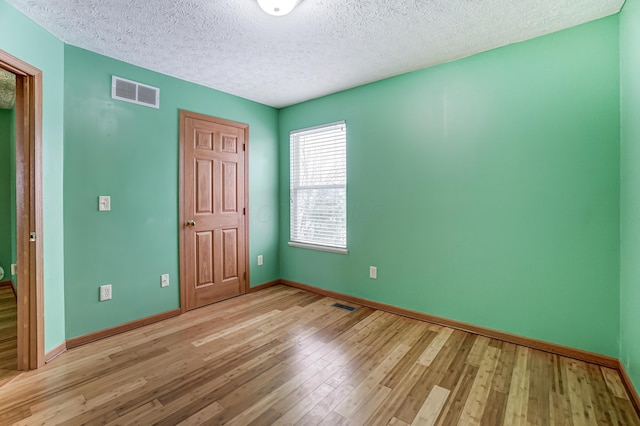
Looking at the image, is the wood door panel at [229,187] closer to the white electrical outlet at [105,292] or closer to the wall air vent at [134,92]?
the wall air vent at [134,92]

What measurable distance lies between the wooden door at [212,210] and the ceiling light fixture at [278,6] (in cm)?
167

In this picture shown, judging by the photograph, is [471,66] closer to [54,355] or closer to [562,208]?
[562,208]

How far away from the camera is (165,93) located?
3008mm

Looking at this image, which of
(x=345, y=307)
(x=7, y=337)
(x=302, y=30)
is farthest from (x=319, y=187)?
(x=7, y=337)

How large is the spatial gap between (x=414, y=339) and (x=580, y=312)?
4.07ft

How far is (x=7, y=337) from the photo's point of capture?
2594 mm

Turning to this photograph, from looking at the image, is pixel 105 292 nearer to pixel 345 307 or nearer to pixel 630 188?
pixel 345 307

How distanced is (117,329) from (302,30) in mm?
2996

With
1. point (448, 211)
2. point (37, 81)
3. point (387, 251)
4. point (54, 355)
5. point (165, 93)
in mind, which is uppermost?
point (165, 93)

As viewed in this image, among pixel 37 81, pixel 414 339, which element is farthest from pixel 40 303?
pixel 414 339

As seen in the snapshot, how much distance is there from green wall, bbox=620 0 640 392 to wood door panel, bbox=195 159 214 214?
3546mm

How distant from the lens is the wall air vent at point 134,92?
8.77 feet

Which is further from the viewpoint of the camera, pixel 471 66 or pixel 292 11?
pixel 471 66

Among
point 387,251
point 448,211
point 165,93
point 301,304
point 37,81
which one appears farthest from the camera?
point 301,304
